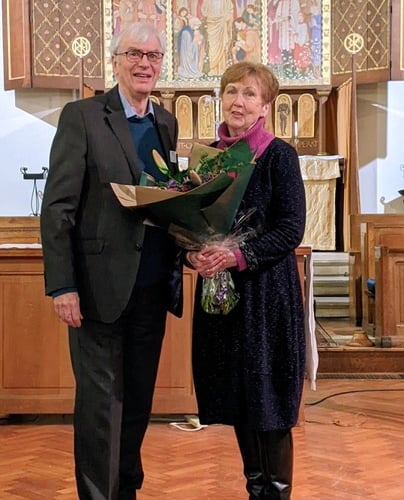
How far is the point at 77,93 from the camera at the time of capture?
34.9 ft

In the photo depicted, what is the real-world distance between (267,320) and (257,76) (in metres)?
0.73

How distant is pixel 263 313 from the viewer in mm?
2316

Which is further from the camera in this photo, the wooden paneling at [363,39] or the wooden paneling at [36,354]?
the wooden paneling at [363,39]

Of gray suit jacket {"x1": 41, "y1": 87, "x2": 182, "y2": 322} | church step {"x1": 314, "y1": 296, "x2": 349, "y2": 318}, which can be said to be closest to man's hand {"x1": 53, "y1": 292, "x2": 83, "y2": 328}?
gray suit jacket {"x1": 41, "y1": 87, "x2": 182, "y2": 322}

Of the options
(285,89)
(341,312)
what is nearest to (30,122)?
(285,89)

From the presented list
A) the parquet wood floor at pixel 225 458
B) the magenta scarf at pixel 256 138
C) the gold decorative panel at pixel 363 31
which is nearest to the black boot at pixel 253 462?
the parquet wood floor at pixel 225 458

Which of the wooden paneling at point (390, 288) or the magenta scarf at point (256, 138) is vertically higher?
the magenta scarf at point (256, 138)

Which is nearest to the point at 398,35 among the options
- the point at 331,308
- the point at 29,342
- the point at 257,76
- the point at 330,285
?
the point at 330,285

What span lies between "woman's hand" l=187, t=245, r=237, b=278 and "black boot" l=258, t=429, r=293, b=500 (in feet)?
1.79

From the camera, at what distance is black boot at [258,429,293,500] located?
236cm

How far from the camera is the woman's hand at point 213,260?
2.21 m

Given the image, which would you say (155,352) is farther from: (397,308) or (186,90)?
(186,90)

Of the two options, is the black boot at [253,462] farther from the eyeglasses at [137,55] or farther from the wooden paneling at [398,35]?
the wooden paneling at [398,35]

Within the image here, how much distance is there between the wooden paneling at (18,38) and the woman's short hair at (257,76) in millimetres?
8218
